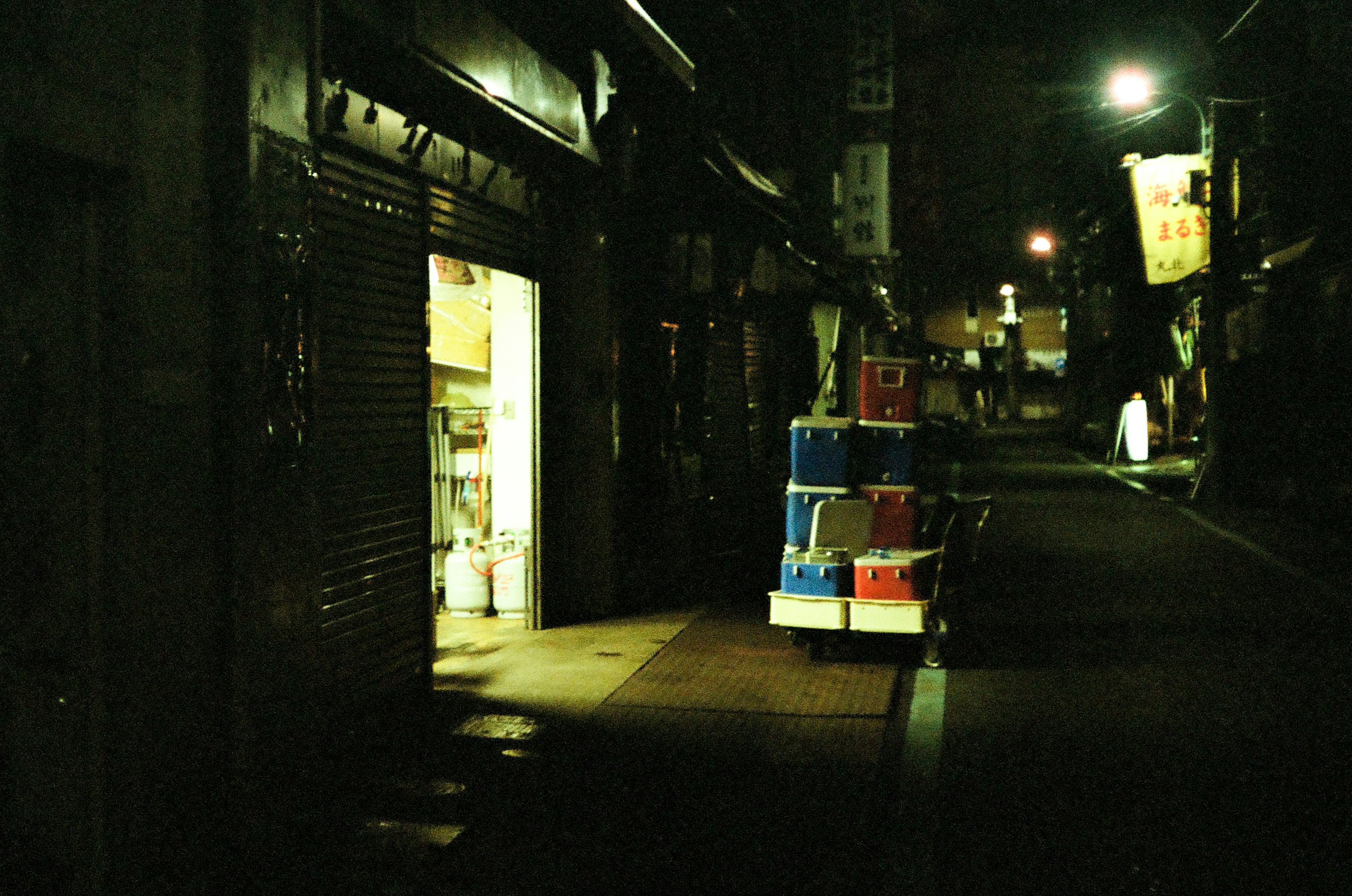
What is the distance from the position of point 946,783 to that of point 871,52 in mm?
18286

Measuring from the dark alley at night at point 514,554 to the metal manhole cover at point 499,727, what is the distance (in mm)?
45

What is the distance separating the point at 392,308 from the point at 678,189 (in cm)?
545

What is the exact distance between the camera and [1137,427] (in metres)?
31.3

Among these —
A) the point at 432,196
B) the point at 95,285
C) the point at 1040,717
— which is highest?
the point at 432,196

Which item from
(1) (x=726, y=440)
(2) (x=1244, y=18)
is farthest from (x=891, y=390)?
(2) (x=1244, y=18)

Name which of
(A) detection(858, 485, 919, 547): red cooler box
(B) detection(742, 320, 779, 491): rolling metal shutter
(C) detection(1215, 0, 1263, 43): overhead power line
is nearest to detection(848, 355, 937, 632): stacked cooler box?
(A) detection(858, 485, 919, 547): red cooler box

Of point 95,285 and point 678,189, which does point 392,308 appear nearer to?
point 95,285

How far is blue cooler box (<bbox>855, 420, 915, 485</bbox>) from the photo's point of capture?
951 cm

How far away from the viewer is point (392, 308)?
7535 millimetres

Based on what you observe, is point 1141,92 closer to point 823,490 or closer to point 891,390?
point 891,390

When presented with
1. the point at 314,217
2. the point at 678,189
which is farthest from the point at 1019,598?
the point at 314,217

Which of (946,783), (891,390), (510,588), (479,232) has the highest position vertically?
(479,232)

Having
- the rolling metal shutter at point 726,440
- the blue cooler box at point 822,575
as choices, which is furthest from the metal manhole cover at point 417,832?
the rolling metal shutter at point 726,440

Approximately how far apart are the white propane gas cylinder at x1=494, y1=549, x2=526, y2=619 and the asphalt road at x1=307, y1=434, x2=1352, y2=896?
166cm
